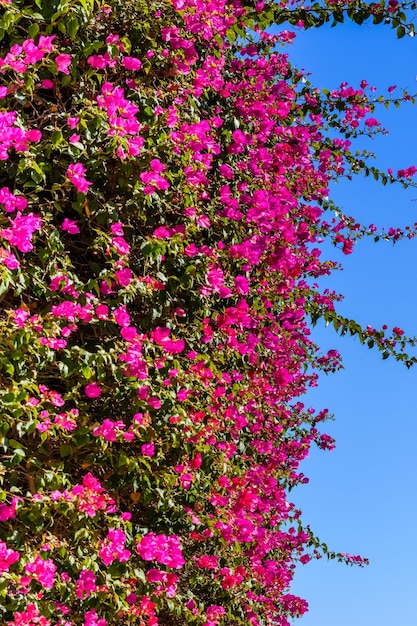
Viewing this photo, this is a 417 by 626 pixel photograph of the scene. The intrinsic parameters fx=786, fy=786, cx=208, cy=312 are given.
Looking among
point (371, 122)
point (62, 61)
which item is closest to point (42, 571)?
point (62, 61)

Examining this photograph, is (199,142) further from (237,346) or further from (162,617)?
(162,617)

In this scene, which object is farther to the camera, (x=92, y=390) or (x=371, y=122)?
(x=371, y=122)

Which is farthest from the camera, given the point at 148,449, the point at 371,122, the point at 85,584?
the point at 371,122

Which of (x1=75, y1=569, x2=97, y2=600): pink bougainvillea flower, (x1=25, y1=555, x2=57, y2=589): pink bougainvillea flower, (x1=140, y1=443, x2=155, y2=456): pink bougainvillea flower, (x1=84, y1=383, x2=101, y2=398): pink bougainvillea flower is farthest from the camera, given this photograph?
(x1=140, y1=443, x2=155, y2=456): pink bougainvillea flower

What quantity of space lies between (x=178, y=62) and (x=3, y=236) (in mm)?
1835

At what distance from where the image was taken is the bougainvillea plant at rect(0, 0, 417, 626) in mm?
3508

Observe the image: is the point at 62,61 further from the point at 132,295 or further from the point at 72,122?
the point at 132,295

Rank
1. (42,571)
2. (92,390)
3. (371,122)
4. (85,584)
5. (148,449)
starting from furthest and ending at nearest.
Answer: (371,122), (148,449), (92,390), (85,584), (42,571)

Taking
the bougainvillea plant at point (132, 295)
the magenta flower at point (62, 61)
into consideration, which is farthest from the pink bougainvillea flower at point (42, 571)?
the magenta flower at point (62, 61)

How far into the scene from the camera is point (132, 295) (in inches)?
156

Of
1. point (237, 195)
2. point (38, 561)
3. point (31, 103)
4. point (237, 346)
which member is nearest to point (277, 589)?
point (237, 346)

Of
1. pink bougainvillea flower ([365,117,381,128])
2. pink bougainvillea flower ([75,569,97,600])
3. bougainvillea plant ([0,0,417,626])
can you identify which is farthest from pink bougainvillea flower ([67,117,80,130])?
pink bougainvillea flower ([365,117,381,128])

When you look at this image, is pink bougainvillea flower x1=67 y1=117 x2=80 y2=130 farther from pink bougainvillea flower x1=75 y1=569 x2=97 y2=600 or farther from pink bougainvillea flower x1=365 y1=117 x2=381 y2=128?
pink bougainvillea flower x1=365 y1=117 x2=381 y2=128

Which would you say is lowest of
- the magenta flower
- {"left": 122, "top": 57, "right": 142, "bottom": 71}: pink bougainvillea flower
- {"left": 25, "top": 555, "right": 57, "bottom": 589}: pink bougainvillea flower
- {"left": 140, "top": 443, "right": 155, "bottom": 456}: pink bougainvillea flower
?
{"left": 25, "top": 555, "right": 57, "bottom": 589}: pink bougainvillea flower
